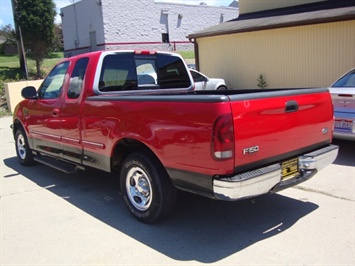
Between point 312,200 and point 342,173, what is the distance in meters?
1.39

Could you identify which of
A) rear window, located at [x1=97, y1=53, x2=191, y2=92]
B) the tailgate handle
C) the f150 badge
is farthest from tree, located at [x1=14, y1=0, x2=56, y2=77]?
the f150 badge

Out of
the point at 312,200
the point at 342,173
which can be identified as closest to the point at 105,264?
the point at 312,200

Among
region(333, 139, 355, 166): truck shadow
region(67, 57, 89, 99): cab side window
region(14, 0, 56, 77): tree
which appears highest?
region(14, 0, 56, 77): tree

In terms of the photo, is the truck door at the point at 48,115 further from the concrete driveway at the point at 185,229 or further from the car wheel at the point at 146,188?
the car wheel at the point at 146,188

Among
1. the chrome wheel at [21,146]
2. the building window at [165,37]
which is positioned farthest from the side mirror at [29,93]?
the building window at [165,37]

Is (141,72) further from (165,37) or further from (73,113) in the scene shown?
(165,37)

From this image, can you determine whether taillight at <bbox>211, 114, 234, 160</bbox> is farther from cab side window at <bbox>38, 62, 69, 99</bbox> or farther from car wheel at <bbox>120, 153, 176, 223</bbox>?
cab side window at <bbox>38, 62, 69, 99</bbox>

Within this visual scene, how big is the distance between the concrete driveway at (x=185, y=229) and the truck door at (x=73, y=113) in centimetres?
69

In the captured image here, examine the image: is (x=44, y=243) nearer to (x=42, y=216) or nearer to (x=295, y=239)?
(x=42, y=216)

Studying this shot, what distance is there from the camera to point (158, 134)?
3844 mm

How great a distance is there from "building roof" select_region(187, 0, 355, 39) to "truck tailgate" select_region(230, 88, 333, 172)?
800 centimetres

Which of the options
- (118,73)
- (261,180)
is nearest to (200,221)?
(261,180)

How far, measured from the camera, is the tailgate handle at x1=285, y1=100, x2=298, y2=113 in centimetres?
382

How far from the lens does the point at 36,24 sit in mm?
22453
